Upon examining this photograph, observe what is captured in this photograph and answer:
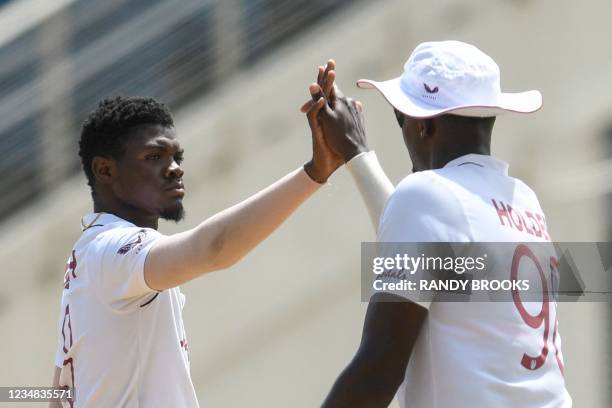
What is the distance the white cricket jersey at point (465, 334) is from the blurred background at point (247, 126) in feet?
12.0

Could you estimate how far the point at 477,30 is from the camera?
648 centimetres

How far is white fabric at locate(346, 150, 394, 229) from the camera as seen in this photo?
318cm

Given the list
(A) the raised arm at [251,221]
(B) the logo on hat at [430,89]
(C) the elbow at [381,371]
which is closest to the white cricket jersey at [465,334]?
(C) the elbow at [381,371]

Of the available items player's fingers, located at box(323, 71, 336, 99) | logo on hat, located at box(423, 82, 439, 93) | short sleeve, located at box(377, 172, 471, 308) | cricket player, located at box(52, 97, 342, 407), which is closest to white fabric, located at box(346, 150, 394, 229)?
cricket player, located at box(52, 97, 342, 407)

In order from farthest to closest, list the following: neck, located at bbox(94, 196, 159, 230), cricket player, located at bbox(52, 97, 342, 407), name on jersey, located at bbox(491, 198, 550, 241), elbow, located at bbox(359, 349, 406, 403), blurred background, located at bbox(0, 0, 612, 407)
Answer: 1. blurred background, located at bbox(0, 0, 612, 407)
2. neck, located at bbox(94, 196, 159, 230)
3. cricket player, located at bbox(52, 97, 342, 407)
4. name on jersey, located at bbox(491, 198, 550, 241)
5. elbow, located at bbox(359, 349, 406, 403)

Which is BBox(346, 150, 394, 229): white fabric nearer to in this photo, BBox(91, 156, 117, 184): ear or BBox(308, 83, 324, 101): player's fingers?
BBox(308, 83, 324, 101): player's fingers

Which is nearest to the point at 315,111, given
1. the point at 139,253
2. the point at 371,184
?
the point at 371,184

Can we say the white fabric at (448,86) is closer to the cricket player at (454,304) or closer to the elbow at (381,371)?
the cricket player at (454,304)

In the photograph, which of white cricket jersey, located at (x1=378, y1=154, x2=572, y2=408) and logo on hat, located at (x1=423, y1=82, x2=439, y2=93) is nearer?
white cricket jersey, located at (x1=378, y1=154, x2=572, y2=408)

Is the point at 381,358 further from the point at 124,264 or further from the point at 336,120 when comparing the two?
the point at 124,264

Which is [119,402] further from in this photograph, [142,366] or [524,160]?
[524,160]

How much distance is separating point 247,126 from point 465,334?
3994 millimetres

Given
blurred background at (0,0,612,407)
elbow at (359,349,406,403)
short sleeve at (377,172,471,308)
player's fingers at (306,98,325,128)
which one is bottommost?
elbow at (359,349,406,403)

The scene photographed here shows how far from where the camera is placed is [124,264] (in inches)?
134
